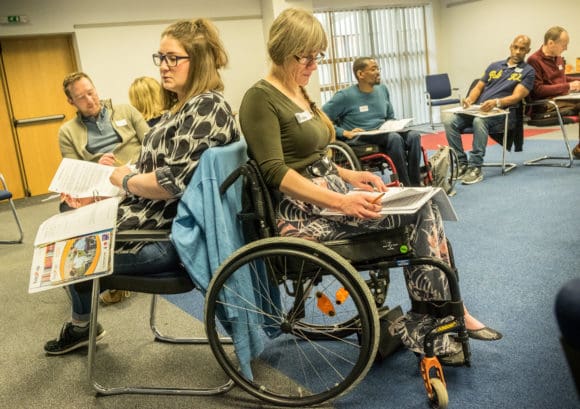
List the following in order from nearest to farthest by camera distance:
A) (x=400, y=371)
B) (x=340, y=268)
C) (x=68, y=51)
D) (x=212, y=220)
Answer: (x=340, y=268), (x=212, y=220), (x=400, y=371), (x=68, y=51)

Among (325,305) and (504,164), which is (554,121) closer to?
(504,164)

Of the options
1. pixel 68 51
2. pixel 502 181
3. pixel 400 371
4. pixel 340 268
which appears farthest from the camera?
pixel 68 51

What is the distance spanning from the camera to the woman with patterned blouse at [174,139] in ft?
5.47

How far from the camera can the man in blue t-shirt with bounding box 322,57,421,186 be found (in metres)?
4.15

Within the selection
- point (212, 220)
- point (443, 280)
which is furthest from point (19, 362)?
point (443, 280)

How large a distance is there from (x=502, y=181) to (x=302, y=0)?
505cm

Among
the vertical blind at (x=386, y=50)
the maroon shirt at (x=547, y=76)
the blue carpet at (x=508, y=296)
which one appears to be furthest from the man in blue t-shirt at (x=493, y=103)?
the vertical blind at (x=386, y=50)

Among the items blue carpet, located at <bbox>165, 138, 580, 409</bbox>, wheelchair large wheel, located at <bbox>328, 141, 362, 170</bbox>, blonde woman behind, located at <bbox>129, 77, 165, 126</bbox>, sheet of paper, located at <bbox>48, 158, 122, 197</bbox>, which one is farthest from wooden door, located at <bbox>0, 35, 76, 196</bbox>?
sheet of paper, located at <bbox>48, 158, 122, 197</bbox>

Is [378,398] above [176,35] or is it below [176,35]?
below

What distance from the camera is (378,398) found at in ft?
5.50

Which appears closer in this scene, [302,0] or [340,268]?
[340,268]

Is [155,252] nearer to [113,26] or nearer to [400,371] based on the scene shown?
[400,371]

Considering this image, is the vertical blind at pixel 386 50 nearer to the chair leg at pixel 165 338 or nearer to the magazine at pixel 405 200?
the chair leg at pixel 165 338

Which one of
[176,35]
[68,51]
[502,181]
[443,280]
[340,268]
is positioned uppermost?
[68,51]
